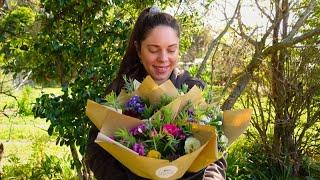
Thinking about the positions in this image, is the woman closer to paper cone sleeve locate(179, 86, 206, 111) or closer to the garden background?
paper cone sleeve locate(179, 86, 206, 111)

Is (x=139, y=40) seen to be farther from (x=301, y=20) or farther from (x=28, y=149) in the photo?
(x=28, y=149)

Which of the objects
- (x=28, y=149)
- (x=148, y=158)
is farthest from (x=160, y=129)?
(x=28, y=149)

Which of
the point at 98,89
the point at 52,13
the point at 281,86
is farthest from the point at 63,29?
the point at 281,86

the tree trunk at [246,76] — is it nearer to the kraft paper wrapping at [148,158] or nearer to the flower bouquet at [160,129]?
the flower bouquet at [160,129]

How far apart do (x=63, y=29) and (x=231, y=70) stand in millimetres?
2162

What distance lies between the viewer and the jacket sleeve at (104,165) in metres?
1.70

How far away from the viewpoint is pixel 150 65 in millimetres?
1888

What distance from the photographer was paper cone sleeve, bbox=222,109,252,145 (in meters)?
1.74

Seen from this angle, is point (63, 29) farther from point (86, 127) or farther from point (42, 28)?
point (86, 127)

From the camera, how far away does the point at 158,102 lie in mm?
1694

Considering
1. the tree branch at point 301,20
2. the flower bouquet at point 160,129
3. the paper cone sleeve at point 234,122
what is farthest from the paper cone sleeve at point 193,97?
the tree branch at point 301,20

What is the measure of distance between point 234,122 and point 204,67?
3.40 m

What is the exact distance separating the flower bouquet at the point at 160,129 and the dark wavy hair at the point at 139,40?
9.9 inches

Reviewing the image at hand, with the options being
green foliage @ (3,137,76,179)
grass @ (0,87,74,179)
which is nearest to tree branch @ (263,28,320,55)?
grass @ (0,87,74,179)
